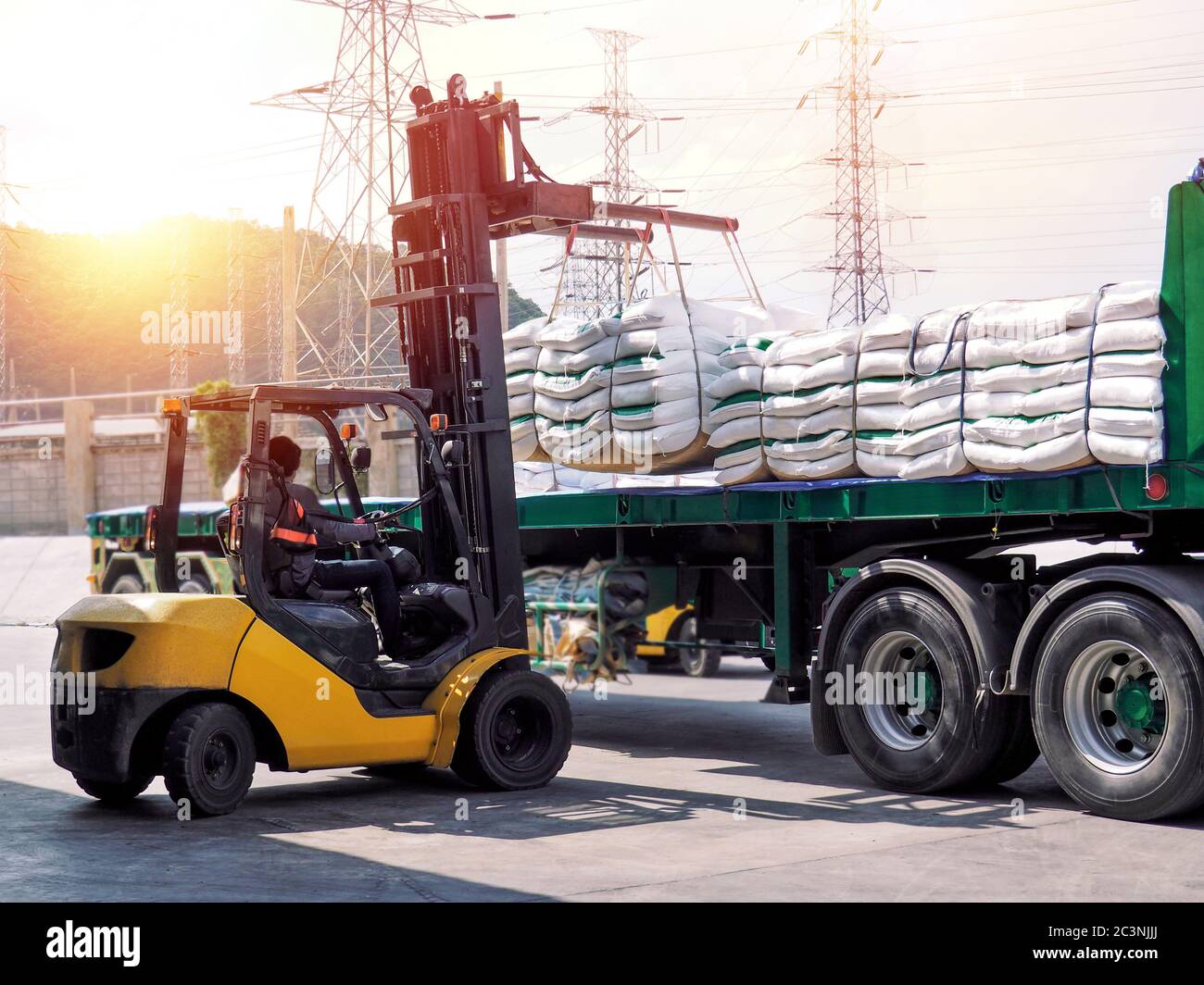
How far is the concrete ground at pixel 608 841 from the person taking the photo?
620 centimetres

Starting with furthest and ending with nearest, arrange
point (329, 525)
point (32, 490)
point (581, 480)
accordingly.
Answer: point (32, 490) < point (581, 480) < point (329, 525)

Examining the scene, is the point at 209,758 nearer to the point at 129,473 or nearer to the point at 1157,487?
the point at 1157,487

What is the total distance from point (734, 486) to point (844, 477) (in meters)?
0.86

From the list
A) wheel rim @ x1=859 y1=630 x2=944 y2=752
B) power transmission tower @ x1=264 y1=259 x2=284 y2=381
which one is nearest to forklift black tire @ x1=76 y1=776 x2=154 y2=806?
wheel rim @ x1=859 y1=630 x2=944 y2=752

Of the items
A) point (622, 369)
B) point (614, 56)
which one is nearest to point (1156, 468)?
point (622, 369)

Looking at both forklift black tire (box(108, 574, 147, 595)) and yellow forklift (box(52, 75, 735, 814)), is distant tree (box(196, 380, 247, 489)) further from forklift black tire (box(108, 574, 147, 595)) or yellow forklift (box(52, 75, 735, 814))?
yellow forklift (box(52, 75, 735, 814))

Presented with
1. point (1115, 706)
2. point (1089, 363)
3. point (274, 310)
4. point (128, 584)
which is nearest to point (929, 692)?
point (1115, 706)

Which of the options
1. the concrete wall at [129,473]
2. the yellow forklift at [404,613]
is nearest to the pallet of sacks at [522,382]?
the yellow forklift at [404,613]

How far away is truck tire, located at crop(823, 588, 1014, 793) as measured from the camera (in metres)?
8.38

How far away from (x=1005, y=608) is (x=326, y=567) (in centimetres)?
374

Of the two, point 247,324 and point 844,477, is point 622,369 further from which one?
point 247,324

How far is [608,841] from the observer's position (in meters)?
7.29
